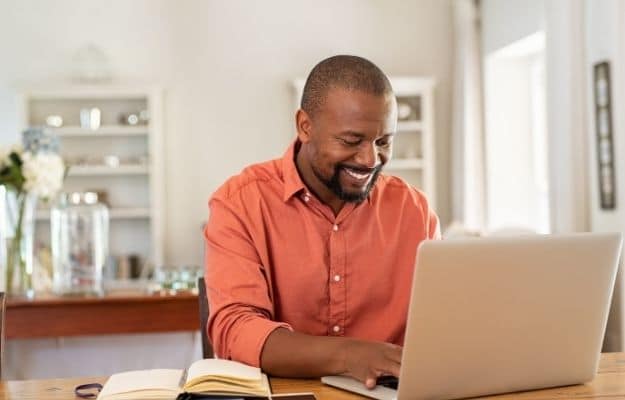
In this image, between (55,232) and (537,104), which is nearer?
(55,232)

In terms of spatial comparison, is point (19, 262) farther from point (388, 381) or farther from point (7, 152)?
point (388, 381)

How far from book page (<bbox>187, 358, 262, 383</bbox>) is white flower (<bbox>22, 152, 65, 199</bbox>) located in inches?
81.7

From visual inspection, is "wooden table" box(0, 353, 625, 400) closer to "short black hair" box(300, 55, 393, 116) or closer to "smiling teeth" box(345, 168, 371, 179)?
"smiling teeth" box(345, 168, 371, 179)

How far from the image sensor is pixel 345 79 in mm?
1816

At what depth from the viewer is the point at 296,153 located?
202cm

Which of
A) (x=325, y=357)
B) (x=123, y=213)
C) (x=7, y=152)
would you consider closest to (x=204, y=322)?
(x=325, y=357)

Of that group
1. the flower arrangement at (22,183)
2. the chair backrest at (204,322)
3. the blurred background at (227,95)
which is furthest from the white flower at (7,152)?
the blurred background at (227,95)

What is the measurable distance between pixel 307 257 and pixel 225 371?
17.1 inches

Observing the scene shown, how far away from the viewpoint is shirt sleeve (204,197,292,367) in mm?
1709

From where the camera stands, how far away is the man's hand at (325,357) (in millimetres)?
1560

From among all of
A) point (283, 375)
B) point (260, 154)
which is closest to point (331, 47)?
point (260, 154)

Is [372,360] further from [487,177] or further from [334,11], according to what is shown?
[334,11]

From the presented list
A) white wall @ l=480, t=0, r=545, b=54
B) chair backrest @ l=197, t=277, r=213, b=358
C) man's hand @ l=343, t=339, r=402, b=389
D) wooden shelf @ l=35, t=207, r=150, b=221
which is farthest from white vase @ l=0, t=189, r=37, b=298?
white wall @ l=480, t=0, r=545, b=54

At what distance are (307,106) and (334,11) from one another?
4.72 metres
